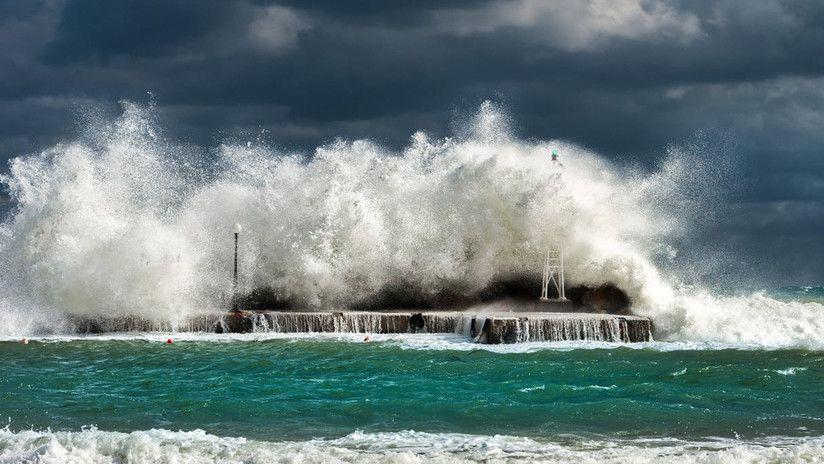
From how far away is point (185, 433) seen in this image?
11281mm

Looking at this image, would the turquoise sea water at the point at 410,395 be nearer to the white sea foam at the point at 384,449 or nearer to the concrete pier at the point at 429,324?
the white sea foam at the point at 384,449

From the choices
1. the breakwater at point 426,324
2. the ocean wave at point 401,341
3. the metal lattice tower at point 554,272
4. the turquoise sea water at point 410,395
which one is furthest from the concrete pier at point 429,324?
the turquoise sea water at point 410,395

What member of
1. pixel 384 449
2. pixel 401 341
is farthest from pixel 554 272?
pixel 384 449

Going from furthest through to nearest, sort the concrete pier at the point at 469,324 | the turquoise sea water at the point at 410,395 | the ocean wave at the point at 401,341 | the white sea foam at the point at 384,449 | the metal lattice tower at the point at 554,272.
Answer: the metal lattice tower at the point at 554,272, the concrete pier at the point at 469,324, the ocean wave at the point at 401,341, the turquoise sea water at the point at 410,395, the white sea foam at the point at 384,449

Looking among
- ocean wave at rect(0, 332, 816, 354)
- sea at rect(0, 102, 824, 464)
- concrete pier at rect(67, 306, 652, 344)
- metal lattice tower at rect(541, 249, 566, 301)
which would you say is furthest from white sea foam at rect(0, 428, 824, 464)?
metal lattice tower at rect(541, 249, 566, 301)

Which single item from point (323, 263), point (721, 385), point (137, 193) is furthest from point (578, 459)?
point (137, 193)

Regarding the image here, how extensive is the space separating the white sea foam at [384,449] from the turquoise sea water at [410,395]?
1.9 inches

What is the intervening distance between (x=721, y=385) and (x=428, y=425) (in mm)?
5548

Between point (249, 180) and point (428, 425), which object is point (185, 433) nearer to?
point (428, 425)

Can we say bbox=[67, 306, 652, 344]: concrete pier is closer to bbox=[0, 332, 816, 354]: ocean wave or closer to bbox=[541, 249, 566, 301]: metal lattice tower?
bbox=[0, 332, 816, 354]: ocean wave

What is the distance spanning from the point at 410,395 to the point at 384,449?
3.52 m

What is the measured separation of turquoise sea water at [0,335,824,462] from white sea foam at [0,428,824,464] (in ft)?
0.16

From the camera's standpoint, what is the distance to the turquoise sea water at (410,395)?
37.1ft

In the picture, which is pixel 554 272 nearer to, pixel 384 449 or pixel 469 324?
pixel 469 324
